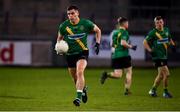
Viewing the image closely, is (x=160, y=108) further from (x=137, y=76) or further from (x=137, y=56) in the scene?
(x=137, y=56)

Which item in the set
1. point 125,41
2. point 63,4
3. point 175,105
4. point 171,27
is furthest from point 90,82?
point 63,4

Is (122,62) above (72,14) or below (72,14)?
below

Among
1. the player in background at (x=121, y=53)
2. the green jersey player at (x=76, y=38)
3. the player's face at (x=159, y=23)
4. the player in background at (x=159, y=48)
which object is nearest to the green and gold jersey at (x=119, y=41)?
the player in background at (x=121, y=53)

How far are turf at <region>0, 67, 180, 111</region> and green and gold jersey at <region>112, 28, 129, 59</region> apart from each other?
119cm

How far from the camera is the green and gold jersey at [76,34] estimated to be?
1542 cm

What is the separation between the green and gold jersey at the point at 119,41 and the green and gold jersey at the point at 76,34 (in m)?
3.23

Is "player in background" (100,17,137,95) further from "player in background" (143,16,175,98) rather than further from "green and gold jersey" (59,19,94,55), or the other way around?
"green and gold jersey" (59,19,94,55)

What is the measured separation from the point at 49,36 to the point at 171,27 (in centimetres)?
642

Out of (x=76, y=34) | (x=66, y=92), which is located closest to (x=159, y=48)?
(x=66, y=92)

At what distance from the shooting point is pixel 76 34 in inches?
608

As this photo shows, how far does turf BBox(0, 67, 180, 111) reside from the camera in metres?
15.1

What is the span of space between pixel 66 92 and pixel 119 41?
2299mm

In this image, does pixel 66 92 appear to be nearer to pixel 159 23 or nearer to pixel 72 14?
pixel 159 23

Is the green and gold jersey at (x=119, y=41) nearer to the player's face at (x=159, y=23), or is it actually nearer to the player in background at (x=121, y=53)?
the player in background at (x=121, y=53)
